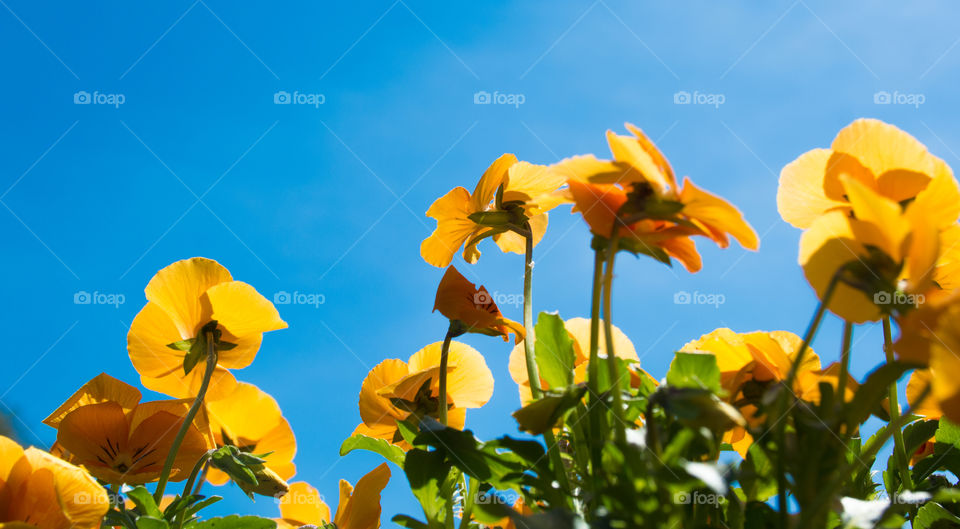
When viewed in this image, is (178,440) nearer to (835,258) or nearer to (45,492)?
(45,492)

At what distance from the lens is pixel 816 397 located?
732 millimetres

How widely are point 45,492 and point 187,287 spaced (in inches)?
14.9

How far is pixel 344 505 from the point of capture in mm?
1346

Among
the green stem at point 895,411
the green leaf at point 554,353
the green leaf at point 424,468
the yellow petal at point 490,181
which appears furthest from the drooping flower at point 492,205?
the green stem at point 895,411

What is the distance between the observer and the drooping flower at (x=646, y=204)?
0.69 meters

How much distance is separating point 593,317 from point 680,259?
13 centimetres

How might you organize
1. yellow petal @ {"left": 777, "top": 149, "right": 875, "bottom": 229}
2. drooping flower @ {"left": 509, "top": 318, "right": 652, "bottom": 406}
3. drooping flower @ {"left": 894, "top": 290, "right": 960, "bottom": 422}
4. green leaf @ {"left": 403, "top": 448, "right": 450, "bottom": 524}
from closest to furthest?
drooping flower @ {"left": 894, "top": 290, "right": 960, "bottom": 422} → yellow petal @ {"left": 777, "top": 149, "right": 875, "bottom": 229} → green leaf @ {"left": 403, "top": 448, "right": 450, "bottom": 524} → drooping flower @ {"left": 509, "top": 318, "right": 652, "bottom": 406}

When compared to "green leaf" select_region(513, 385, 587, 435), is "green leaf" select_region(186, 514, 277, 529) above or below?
below

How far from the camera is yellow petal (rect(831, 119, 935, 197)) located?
73cm

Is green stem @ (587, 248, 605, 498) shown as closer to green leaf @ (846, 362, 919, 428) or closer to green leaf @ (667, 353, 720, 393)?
green leaf @ (667, 353, 720, 393)

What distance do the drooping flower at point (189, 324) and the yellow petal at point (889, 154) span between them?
821 mm

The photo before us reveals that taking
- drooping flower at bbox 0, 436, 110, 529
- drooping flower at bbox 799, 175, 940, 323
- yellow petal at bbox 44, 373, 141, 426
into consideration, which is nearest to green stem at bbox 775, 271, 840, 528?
drooping flower at bbox 799, 175, 940, 323

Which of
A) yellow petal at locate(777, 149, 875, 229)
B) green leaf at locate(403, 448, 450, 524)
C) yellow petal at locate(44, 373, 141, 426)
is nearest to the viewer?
yellow petal at locate(777, 149, 875, 229)

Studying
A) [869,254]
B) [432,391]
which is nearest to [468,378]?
[432,391]
